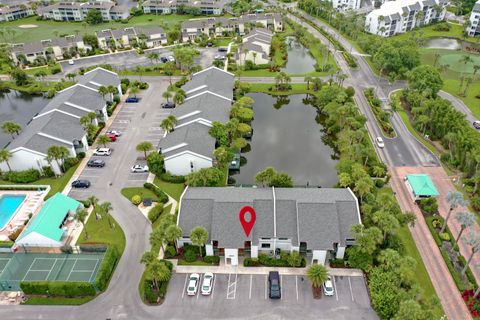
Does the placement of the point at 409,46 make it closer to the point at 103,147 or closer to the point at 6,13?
the point at 103,147

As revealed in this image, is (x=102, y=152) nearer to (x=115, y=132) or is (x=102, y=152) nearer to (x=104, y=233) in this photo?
(x=115, y=132)

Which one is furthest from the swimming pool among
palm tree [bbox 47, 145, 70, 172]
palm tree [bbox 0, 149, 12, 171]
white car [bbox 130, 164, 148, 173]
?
white car [bbox 130, 164, 148, 173]

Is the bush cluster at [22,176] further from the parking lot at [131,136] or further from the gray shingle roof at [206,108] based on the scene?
the gray shingle roof at [206,108]

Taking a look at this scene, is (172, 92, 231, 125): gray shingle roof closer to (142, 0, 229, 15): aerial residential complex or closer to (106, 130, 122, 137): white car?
(106, 130, 122, 137): white car

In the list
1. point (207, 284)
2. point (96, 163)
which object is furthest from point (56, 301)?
point (96, 163)

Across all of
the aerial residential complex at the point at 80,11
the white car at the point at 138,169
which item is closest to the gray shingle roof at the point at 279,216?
the white car at the point at 138,169
